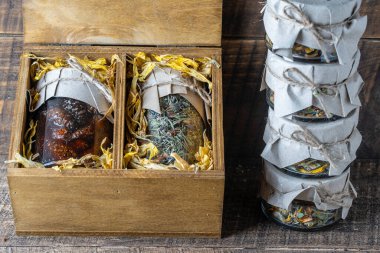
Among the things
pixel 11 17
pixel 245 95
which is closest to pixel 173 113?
pixel 245 95

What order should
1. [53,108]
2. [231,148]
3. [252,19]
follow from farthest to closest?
[231,148] → [252,19] → [53,108]

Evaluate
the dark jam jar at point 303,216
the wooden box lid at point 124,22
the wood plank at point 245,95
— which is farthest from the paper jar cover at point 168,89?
the dark jam jar at point 303,216

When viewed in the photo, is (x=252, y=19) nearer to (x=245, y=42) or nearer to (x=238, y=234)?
(x=245, y=42)

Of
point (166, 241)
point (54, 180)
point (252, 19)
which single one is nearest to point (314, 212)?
point (166, 241)

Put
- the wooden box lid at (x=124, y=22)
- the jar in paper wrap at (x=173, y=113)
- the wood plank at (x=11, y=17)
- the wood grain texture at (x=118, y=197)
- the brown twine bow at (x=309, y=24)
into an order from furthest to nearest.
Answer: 1. the wood plank at (x=11, y=17)
2. the wooden box lid at (x=124, y=22)
3. the jar in paper wrap at (x=173, y=113)
4. the wood grain texture at (x=118, y=197)
5. the brown twine bow at (x=309, y=24)

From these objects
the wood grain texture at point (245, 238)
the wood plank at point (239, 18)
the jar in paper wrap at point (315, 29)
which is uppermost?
the wood plank at point (239, 18)

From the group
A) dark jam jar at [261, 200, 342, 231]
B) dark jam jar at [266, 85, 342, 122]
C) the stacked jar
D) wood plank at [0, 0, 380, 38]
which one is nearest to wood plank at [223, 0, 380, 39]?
wood plank at [0, 0, 380, 38]

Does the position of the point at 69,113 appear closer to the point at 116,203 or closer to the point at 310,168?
the point at 116,203

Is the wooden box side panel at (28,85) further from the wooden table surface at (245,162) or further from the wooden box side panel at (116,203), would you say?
the wooden table surface at (245,162)
